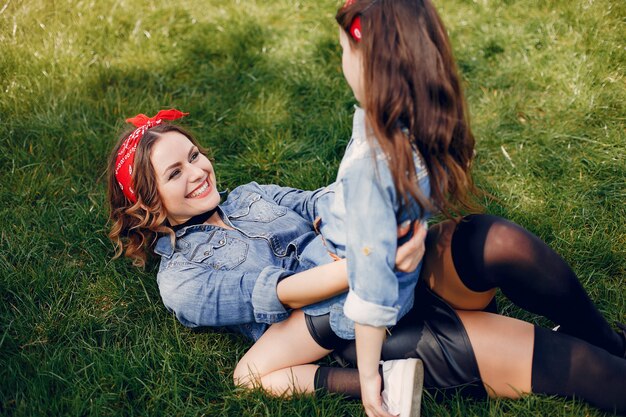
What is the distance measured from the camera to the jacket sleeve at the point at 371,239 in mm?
1646

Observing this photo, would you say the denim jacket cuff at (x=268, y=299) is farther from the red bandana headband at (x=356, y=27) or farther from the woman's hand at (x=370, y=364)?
the red bandana headband at (x=356, y=27)

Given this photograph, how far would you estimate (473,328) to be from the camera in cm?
199

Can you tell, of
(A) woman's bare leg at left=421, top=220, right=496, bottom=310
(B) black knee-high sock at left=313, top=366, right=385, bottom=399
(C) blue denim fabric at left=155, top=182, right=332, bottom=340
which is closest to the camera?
(A) woman's bare leg at left=421, top=220, right=496, bottom=310

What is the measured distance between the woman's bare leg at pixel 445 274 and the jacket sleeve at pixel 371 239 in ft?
1.00

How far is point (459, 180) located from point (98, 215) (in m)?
1.84

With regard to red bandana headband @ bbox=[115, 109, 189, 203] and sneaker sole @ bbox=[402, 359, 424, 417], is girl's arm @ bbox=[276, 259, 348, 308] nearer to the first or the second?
sneaker sole @ bbox=[402, 359, 424, 417]

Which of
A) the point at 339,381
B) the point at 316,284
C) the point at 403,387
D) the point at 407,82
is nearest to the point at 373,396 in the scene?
the point at 403,387

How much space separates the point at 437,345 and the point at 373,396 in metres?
0.27

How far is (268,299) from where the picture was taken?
A: 218 centimetres

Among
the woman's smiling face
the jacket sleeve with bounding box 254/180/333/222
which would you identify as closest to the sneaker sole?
the jacket sleeve with bounding box 254/180/333/222

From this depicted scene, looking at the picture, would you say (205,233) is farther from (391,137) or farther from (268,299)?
(391,137)

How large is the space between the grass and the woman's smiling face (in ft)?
1.28

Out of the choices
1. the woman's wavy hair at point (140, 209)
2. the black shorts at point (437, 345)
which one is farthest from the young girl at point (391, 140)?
the woman's wavy hair at point (140, 209)

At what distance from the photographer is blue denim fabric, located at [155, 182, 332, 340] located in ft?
7.40
